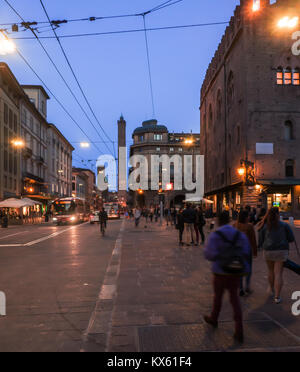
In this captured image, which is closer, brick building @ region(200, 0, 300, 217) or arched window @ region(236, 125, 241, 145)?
brick building @ region(200, 0, 300, 217)

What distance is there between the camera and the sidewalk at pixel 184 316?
3998 millimetres

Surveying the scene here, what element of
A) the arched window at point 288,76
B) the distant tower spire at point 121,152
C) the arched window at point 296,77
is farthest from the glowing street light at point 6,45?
the distant tower spire at point 121,152

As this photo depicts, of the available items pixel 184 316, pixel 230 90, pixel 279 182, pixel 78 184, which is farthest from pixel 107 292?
pixel 78 184

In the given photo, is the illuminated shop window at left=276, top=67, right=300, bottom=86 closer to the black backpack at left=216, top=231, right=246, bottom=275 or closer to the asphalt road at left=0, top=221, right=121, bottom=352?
the asphalt road at left=0, top=221, right=121, bottom=352

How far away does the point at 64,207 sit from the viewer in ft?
117

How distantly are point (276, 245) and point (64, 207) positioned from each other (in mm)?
31942

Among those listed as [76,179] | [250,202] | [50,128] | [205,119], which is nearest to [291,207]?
[250,202]

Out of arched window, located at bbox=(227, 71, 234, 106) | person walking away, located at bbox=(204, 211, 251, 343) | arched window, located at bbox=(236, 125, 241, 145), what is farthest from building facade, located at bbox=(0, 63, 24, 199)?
person walking away, located at bbox=(204, 211, 251, 343)

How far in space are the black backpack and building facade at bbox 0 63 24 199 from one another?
3936 cm

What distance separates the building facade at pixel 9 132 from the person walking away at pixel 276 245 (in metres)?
38.4

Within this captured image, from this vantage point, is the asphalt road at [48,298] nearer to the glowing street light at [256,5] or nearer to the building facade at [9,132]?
the glowing street light at [256,5]

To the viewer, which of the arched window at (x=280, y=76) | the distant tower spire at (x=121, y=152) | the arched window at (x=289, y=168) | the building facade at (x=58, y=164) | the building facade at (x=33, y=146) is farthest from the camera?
the distant tower spire at (x=121, y=152)

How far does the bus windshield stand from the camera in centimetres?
3562
